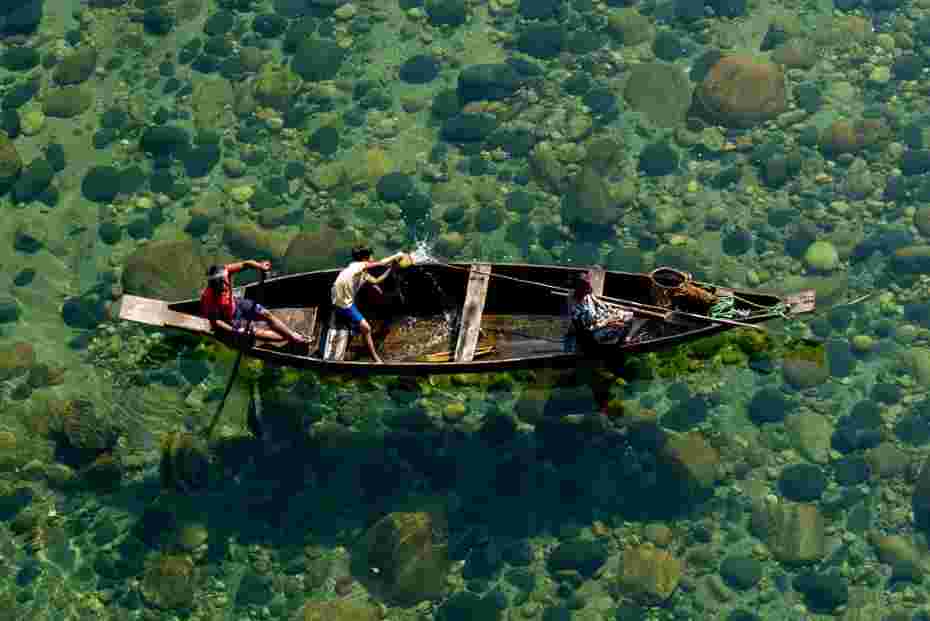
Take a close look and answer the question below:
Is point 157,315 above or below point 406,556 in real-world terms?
above

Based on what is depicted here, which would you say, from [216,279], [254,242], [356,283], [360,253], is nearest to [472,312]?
[356,283]

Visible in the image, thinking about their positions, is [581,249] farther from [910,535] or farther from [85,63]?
[85,63]

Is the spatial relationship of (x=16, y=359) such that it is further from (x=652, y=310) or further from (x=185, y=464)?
(x=652, y=310)

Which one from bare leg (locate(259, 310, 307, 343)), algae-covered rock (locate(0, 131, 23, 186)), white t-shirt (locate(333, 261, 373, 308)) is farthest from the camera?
algae-covered rock (locate(0, 131, 23, 186))

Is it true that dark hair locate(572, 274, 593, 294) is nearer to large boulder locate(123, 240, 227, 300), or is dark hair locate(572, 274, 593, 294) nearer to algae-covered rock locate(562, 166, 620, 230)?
algae-covered rock locate(562, 166, 620, 230)

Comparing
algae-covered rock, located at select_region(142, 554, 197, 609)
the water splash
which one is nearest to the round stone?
the water splash

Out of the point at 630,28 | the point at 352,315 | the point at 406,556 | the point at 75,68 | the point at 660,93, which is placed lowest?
the point at 406,556
